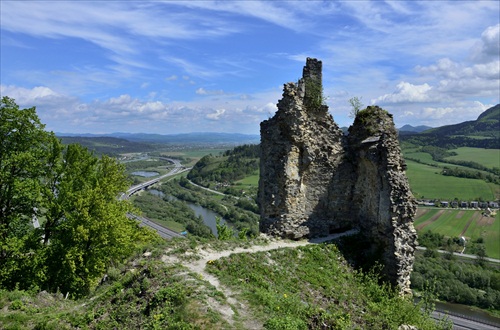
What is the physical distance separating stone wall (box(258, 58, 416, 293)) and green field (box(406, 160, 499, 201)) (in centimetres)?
7842

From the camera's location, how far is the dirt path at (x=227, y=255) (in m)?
10.2

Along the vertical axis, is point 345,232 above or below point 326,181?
below

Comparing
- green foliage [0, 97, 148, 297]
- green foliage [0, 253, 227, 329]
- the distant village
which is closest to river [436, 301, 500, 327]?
green foliage [0, 97, 148, 297]

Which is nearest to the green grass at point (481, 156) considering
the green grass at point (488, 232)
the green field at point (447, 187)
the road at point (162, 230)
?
the green field at point (447, 187)

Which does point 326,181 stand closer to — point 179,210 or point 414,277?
point 414,277

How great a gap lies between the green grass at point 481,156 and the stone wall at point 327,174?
13101 centimetres

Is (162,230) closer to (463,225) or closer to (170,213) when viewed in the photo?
(170,213)

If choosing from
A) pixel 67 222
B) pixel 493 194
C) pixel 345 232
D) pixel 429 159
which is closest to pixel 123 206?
pixel 67 222

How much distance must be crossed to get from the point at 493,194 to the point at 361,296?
307 feet

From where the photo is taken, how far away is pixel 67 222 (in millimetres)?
17688

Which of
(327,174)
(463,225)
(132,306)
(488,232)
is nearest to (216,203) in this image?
(463,225)

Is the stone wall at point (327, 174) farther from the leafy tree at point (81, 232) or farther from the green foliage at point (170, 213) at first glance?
the green foliage at point (170, 213)

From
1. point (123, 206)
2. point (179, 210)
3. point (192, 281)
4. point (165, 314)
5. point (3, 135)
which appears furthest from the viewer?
point (179, 210)

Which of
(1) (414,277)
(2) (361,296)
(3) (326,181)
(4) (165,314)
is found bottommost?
(1) (414,277)
